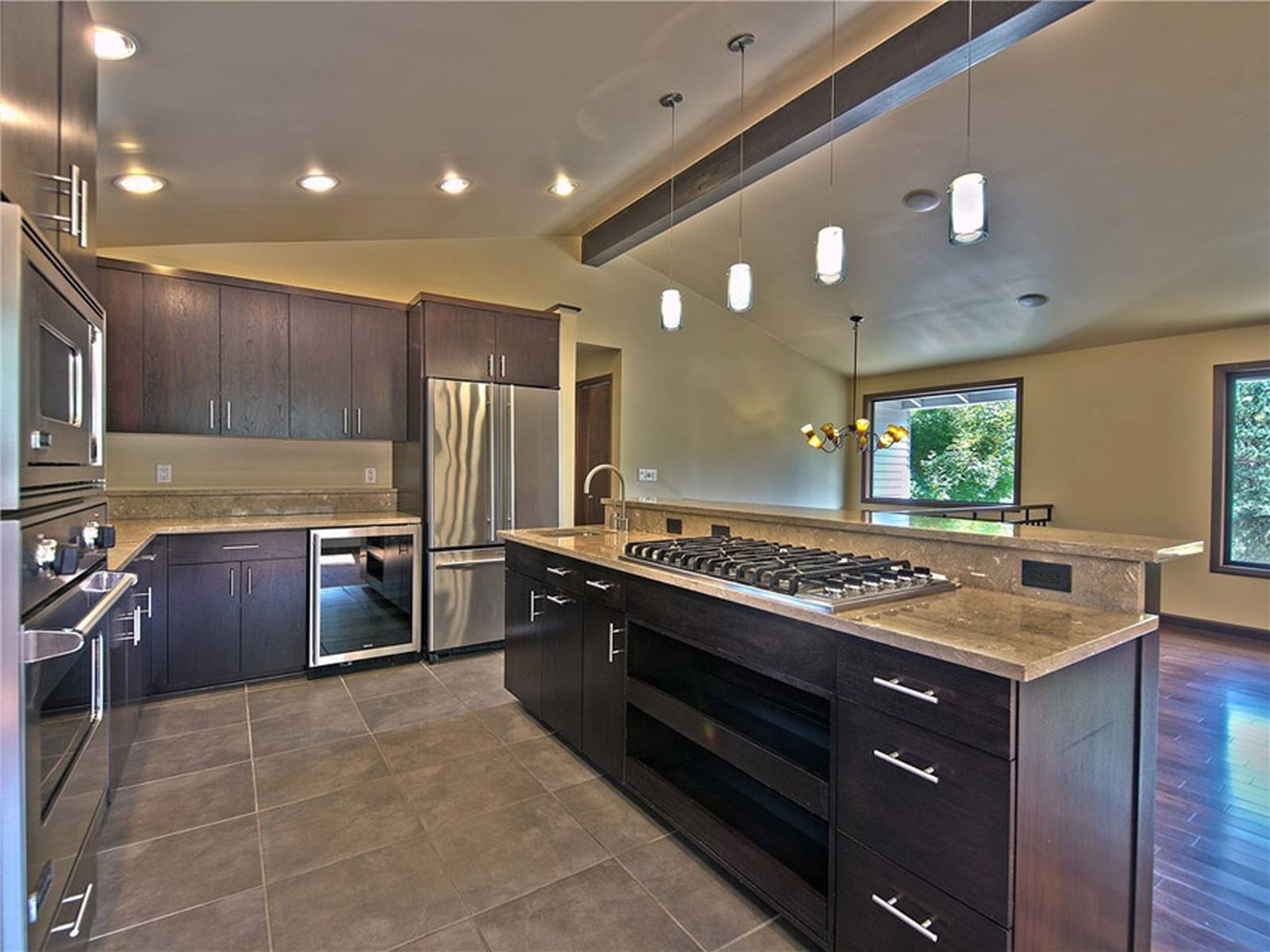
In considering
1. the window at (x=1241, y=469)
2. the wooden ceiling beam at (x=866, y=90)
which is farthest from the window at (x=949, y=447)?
the wooden ceiling beam at (x=866, y=90)

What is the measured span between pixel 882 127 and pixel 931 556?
3019 millimetres

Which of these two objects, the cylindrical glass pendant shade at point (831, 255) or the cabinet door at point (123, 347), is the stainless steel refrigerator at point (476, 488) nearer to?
the cabinet door at point (123, 347)

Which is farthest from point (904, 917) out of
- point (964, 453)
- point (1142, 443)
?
point (964, 453)

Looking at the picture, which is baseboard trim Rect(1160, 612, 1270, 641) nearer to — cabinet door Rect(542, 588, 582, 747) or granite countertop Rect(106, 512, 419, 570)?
cabinet door Rect(542, 588, 582, 747)

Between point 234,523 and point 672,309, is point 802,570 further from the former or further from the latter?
point 234,523

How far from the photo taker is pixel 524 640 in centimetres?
300

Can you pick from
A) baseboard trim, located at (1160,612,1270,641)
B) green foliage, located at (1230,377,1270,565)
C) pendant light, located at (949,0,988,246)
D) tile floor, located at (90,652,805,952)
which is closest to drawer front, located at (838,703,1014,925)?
A: tile floor, located at (90,652,805,952)

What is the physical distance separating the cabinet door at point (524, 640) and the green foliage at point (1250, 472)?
595 centimetres

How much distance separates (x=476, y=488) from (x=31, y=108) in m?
3.01

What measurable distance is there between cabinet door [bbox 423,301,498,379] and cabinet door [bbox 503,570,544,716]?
1.58 meters

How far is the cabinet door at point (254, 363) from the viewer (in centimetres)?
362

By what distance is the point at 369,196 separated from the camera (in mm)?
3406

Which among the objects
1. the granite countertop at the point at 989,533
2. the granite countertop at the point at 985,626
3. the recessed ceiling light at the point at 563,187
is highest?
the recessed ceiling light at the point at 563,187

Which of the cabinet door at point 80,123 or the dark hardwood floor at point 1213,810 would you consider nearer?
the cabinet door at point 80,123
